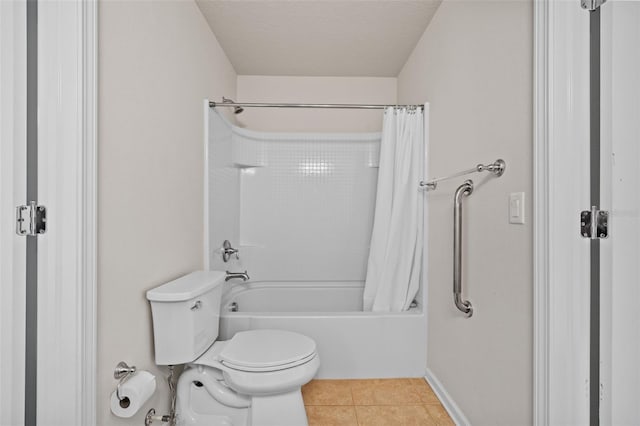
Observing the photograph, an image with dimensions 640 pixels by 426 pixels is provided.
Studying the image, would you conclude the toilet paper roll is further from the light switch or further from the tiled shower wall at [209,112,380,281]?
the tiled shower wall at [209,112,380,281]

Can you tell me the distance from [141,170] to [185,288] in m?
0.53

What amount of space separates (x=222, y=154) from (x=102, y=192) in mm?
1451

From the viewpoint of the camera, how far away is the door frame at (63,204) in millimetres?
1051

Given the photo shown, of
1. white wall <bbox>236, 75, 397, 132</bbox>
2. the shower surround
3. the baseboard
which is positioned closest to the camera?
the baseboard

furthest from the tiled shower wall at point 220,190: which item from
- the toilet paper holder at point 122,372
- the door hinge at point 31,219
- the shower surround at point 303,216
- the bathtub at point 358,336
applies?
the door hinge at point 31,219

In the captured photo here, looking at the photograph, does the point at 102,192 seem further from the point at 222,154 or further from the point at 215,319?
the point at 222,154

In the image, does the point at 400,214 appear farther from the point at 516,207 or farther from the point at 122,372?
the point at 122,372

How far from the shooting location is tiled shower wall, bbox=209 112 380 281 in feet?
10.2

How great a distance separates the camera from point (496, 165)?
137cm

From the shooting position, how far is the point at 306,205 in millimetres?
3141
